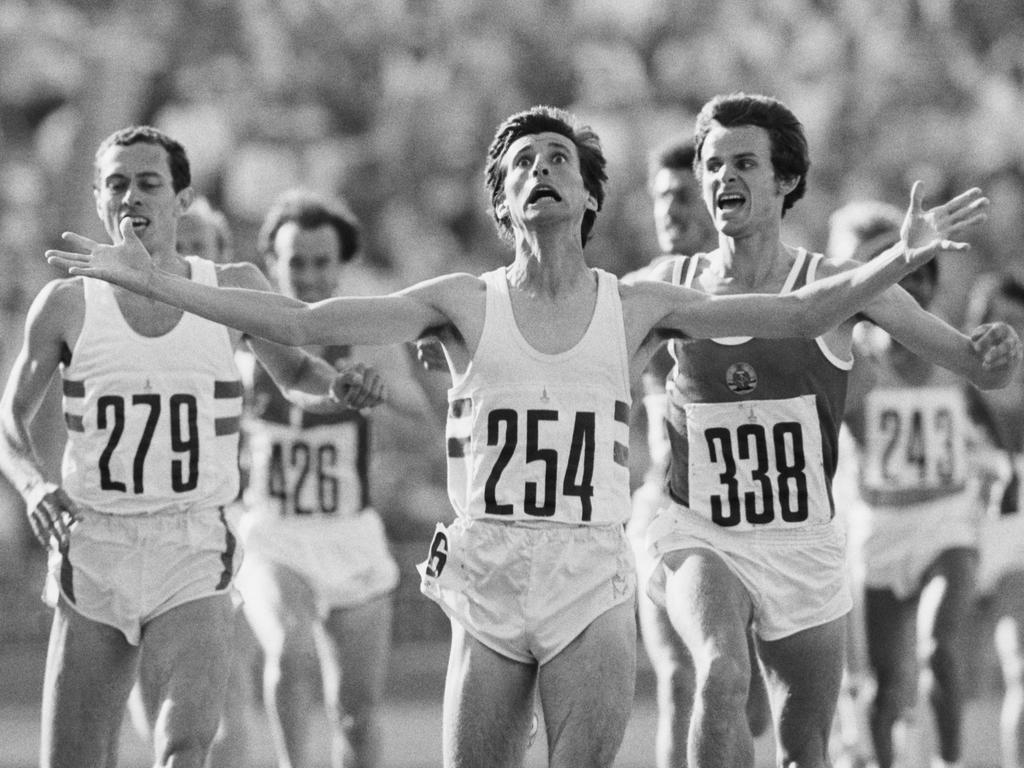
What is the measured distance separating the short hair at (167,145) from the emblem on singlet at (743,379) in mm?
1952

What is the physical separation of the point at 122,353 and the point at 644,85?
1010 cm

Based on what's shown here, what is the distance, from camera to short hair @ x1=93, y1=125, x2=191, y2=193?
619 centimetres

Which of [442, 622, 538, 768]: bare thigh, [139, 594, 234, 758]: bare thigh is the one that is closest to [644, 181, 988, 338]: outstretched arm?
[442, 622, 538, 768]: bare thigh

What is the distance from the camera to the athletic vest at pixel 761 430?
596 cm

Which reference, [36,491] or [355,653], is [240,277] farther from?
[355,653]

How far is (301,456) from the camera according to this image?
812cm

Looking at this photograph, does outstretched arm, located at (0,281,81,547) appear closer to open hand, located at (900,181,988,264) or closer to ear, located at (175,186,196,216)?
ear, located at (175,186,196,216)

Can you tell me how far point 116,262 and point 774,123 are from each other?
7.42 feet

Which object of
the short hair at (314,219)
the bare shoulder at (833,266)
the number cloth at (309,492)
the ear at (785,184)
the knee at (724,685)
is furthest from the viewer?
the short hair at (314,219)

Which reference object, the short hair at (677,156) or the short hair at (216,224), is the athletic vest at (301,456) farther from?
the short hair at (677,156)

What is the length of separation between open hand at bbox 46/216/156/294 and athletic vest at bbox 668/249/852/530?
6.10 feet

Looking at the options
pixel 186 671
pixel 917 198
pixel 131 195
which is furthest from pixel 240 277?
pixel 917 198

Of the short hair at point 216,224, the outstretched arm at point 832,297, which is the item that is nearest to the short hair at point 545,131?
the outstretched arm at point 832,297

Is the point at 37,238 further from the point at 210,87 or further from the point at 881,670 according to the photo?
the point at 881,670
